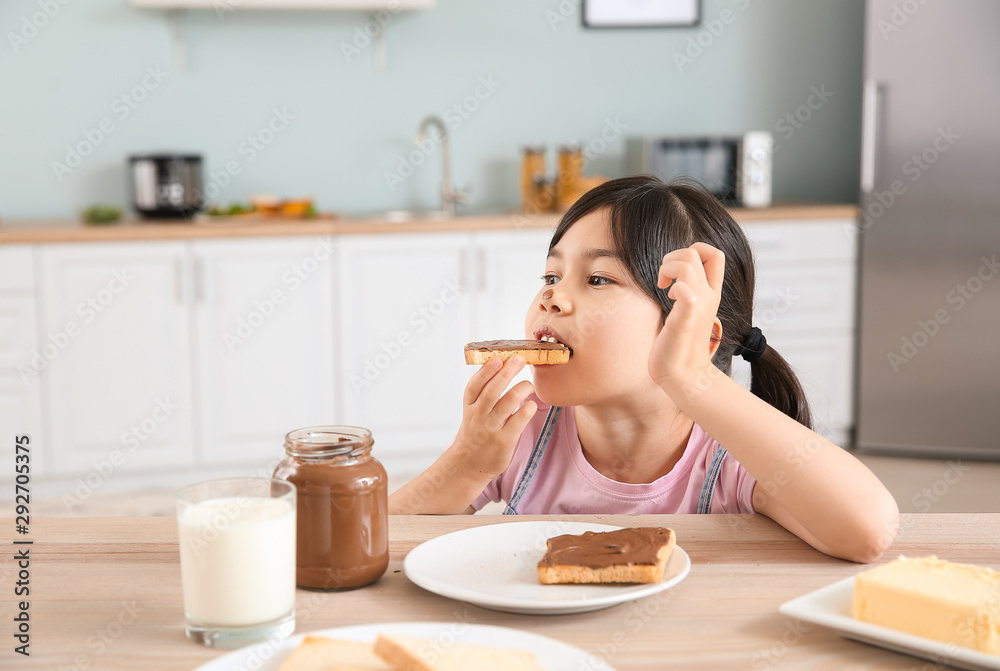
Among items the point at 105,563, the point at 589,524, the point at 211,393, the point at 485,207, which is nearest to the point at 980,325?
the point at 485,207

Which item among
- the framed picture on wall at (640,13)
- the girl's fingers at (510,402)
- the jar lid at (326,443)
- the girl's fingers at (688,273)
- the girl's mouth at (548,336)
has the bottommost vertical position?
the girl's fingers at (510,402)

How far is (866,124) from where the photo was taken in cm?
330

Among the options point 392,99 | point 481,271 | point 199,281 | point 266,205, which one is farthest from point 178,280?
point 392,99

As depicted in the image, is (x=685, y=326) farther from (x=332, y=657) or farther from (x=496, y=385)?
(x=332, y=657)

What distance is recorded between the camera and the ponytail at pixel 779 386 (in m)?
1.30

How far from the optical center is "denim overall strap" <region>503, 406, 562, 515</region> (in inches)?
52.0

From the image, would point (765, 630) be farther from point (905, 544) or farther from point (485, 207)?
point (485, 207)

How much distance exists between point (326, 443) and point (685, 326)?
13.9 inches

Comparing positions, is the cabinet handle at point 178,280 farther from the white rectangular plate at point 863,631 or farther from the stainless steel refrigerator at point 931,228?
the white rectangular plate at point 863,631

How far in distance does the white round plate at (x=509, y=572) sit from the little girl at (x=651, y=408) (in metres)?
0.17

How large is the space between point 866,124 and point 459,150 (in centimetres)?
150

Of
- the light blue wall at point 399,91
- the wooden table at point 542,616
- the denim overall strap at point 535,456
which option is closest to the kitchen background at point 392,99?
the light blue wall at point 399,91

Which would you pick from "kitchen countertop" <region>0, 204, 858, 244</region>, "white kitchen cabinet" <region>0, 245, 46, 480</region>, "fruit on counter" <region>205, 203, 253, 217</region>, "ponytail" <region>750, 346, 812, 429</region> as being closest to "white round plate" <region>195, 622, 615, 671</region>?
"ponytail" <region>750, 346, 812, 429</region>

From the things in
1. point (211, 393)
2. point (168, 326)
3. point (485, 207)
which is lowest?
point (211, 393)
